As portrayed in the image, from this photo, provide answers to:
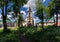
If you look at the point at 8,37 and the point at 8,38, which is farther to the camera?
the point at 8,37

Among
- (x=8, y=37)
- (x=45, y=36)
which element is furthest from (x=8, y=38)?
(x=45, y=36)

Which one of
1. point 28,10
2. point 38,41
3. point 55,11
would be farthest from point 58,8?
point 38,41

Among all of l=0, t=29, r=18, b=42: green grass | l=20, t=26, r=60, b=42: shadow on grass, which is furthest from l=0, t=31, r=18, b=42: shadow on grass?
l=20, t=26, r=60, b=42: shadow on grass

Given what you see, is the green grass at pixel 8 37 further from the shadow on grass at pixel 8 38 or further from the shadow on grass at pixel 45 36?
the shadow on grass at pixel 45 36

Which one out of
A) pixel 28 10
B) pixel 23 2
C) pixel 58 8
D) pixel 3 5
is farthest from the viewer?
pixel 28 10

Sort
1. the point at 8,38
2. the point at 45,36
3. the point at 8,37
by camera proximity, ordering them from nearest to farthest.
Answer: the point at 8,38 < the point at 45,36 < the point at 8,37

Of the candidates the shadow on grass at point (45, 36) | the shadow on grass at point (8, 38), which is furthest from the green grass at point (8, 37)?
the shadow on grass at point (45, 36)

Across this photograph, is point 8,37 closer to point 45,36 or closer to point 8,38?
point 8,38

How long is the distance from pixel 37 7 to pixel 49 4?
20.6 feet

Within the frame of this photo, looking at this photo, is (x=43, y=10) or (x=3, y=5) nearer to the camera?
(x=3, y=5)

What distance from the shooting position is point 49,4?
38250 mm

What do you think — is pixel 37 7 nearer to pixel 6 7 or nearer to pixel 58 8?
pixel 58 8

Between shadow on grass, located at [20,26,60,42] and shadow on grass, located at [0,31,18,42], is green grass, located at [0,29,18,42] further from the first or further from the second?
shadow on grass, located at [20,26,60,42]

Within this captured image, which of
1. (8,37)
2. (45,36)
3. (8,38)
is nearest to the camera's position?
(8,38)
